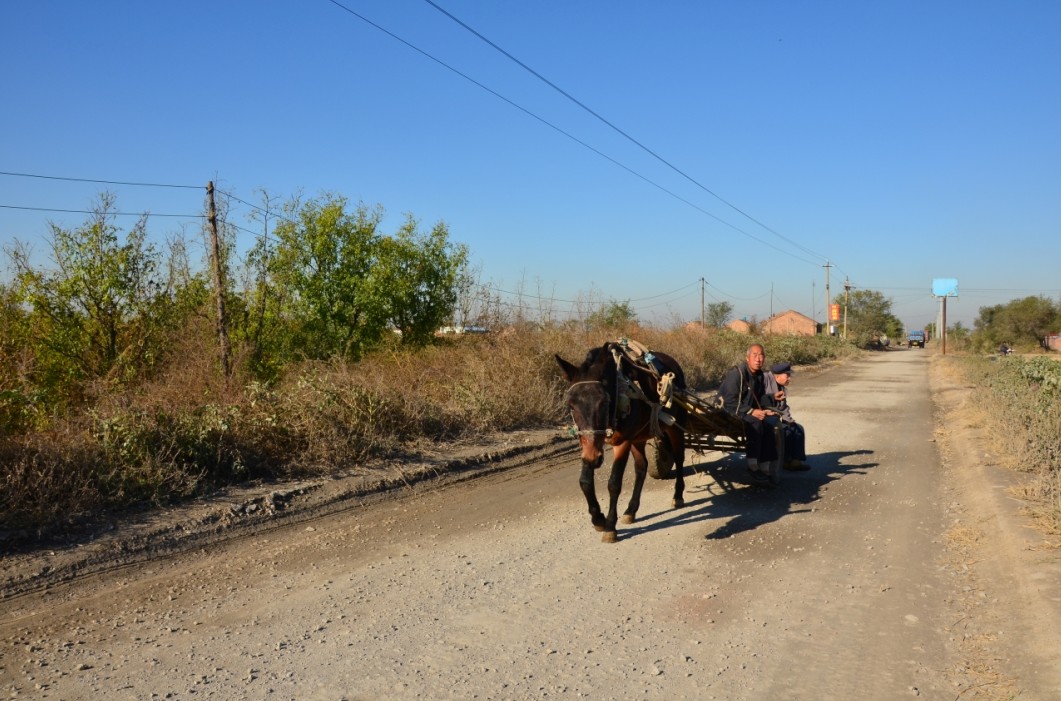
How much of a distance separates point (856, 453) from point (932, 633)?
699cm

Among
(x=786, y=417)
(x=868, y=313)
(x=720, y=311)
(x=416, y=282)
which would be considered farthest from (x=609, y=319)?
(x=868, y=313)

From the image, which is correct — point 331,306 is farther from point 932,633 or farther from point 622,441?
point 932,633

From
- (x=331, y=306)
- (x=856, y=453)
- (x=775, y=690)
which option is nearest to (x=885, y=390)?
(x=856, y=453)

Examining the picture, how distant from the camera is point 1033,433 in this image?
9.03 m

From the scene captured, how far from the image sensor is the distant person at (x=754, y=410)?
8070 mm

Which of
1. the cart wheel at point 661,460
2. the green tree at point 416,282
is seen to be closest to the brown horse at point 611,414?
the cart wheel at point 661,460

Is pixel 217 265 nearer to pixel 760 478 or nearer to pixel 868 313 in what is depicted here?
pixel 760 478

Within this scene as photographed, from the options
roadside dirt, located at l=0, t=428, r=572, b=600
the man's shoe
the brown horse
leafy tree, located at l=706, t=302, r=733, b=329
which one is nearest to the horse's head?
the brown horse

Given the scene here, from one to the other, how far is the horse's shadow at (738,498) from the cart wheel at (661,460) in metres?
0.37

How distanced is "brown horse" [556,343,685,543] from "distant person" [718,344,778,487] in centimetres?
111

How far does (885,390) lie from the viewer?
2320 centimetres

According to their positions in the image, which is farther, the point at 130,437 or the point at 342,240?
the point at 342,240

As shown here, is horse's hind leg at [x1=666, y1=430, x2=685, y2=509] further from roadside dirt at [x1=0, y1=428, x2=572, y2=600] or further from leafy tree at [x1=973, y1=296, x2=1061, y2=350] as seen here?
leafy tree at [x1=973, y1=296, x2=1061, y2=350]

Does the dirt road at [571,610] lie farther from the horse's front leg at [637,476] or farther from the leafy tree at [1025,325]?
the leafy tree at [1025,325]
